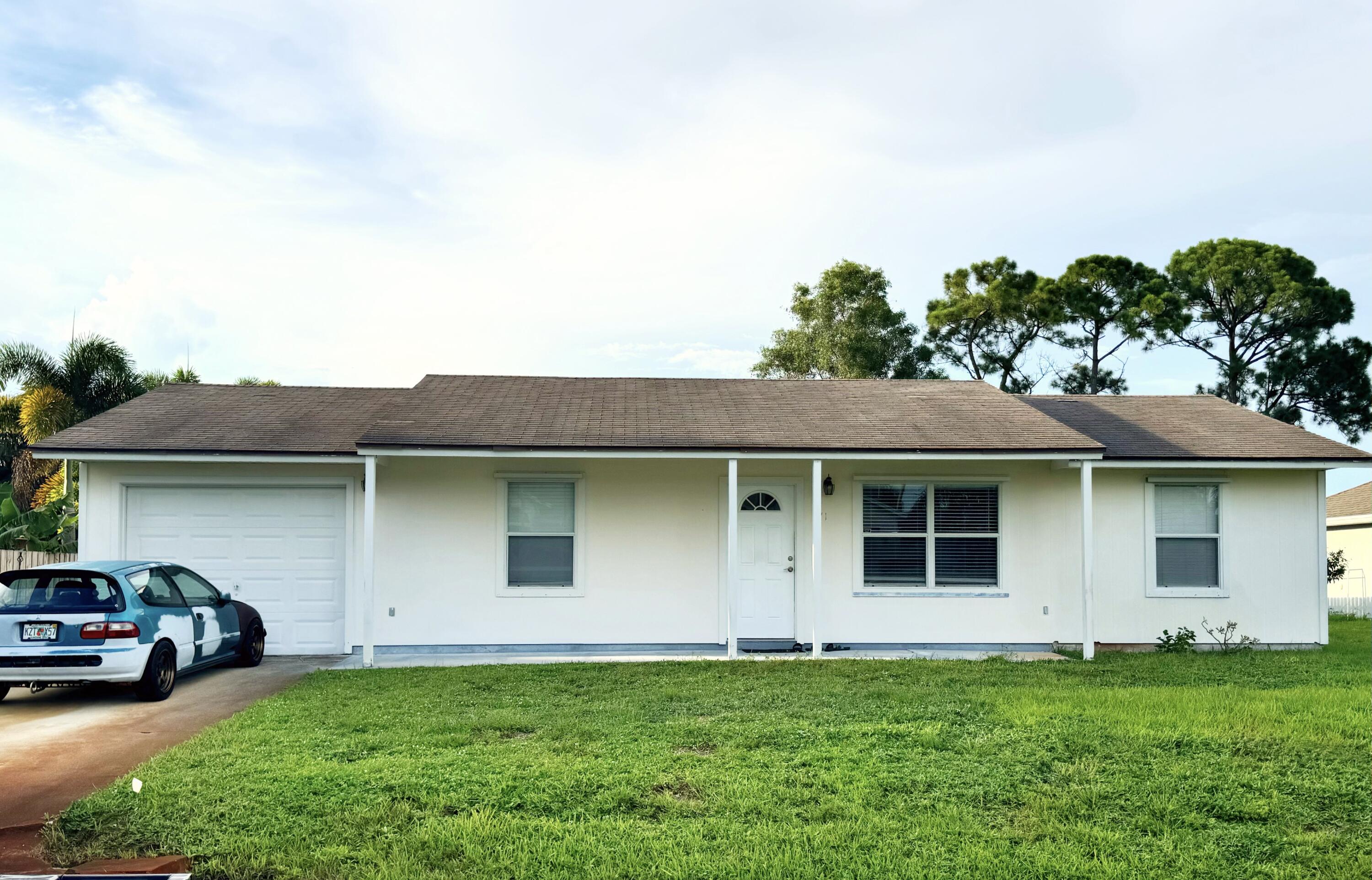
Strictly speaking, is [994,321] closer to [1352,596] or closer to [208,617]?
[1352,596]

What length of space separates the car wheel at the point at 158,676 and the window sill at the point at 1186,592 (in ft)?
40.0

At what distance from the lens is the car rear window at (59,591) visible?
898cm

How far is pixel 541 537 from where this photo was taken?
503 inches

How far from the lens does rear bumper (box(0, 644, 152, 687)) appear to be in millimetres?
8773

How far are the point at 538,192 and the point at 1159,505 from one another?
11.3 metres

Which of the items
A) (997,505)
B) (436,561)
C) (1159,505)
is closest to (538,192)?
(436,561)

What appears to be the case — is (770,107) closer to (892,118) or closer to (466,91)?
(892,118)

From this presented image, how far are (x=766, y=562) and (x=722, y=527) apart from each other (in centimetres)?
81

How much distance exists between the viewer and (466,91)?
43.6 ft

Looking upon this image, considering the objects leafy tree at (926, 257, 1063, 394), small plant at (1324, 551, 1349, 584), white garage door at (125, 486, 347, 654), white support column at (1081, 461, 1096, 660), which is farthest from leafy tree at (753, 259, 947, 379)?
white garage door at (125, 486, 347, 654)

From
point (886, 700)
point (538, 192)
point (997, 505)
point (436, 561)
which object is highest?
point (538, 192)

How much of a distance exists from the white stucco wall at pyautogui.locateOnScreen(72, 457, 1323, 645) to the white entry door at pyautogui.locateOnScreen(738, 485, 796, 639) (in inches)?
6.8

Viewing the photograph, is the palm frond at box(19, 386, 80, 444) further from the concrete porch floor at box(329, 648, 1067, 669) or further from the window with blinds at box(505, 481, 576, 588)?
the window with blinds at box(505, 481, 576, 588)

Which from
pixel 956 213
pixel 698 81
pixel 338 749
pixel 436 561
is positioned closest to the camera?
pixel 338 749
